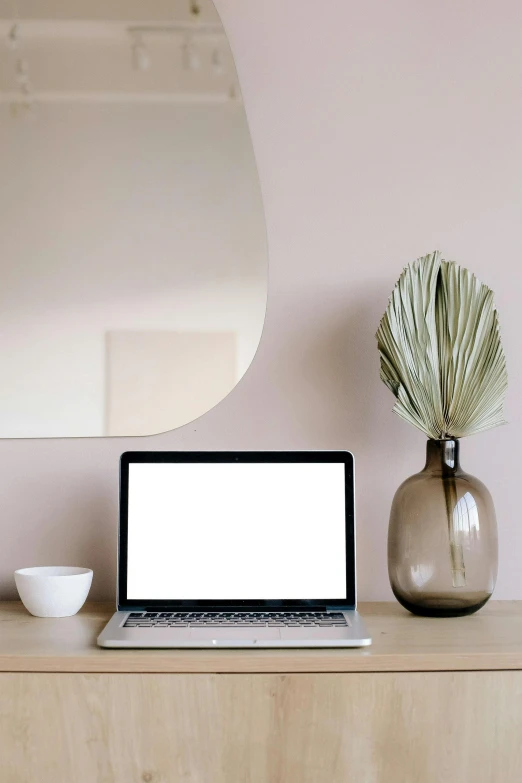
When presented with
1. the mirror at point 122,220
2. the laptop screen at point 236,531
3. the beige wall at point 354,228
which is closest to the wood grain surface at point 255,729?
the laptop screen at point 236,531

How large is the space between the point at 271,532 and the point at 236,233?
47cm

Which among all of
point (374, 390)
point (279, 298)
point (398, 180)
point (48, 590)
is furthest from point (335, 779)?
point (398, 180)

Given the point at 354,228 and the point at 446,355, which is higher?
the point at 354,228

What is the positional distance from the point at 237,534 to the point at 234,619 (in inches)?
5.0

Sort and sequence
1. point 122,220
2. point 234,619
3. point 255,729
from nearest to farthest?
point 255,729 < point 234,619 < point 122,220

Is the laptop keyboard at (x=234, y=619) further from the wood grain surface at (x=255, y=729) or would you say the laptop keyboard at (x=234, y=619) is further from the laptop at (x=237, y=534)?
the wood grain surface at (x=255, y=729)

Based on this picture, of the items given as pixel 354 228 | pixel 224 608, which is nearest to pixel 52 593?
pixel 224 608

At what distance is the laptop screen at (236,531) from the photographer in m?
1.06

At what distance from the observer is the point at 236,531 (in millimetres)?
1080

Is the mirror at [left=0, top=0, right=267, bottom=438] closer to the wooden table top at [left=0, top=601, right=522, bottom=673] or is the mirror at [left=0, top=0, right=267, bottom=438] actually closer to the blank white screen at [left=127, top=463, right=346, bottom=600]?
the blank white screen at [left=127, top=463, right=346, bottom=600]

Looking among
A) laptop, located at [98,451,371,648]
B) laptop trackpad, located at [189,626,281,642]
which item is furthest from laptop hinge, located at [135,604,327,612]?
laptop trackpad, located at [189,626,281,642]

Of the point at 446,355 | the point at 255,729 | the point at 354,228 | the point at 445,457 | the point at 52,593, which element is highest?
the point at 354,228

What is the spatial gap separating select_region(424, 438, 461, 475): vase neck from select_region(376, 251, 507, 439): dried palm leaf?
0.04 feet

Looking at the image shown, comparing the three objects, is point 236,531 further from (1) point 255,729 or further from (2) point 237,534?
(1) point 255,729
